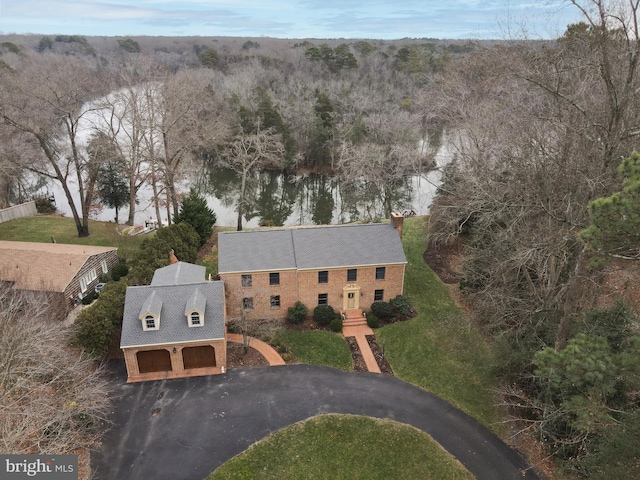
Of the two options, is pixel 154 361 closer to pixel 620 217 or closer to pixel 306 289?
pixel 306 289

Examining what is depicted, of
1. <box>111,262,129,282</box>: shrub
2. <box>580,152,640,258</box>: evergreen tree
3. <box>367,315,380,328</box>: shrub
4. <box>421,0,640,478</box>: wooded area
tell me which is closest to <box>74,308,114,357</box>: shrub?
<box>111,262,129,282</box>: shrub

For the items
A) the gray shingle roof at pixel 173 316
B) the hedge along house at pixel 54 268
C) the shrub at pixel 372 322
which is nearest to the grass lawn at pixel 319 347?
the shrub at pixel 372 322

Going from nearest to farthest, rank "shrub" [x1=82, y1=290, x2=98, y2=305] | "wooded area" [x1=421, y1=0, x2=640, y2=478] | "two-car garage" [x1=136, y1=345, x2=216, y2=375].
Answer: "wooded area" [x1=421, y1=0, x2=640, y2=478] → "two-car garage" [x1=136, y1=345, x2=216, y2=375] → "shrub" [x1=82, y1=290, x2=98, y2=305]

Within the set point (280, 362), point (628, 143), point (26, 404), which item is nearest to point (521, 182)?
point (628, 143)

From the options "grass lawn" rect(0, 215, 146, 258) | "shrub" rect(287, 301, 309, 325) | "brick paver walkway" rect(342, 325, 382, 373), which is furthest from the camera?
"grass lawn" rect(0, 215, 146, 258)

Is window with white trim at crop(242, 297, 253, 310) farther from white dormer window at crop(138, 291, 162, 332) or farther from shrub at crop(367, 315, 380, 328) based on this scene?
shrub at crop(367, 315, 380, 328)

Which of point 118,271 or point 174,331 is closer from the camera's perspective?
point 174,331

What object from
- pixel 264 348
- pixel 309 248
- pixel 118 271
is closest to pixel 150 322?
pixel 264 348
